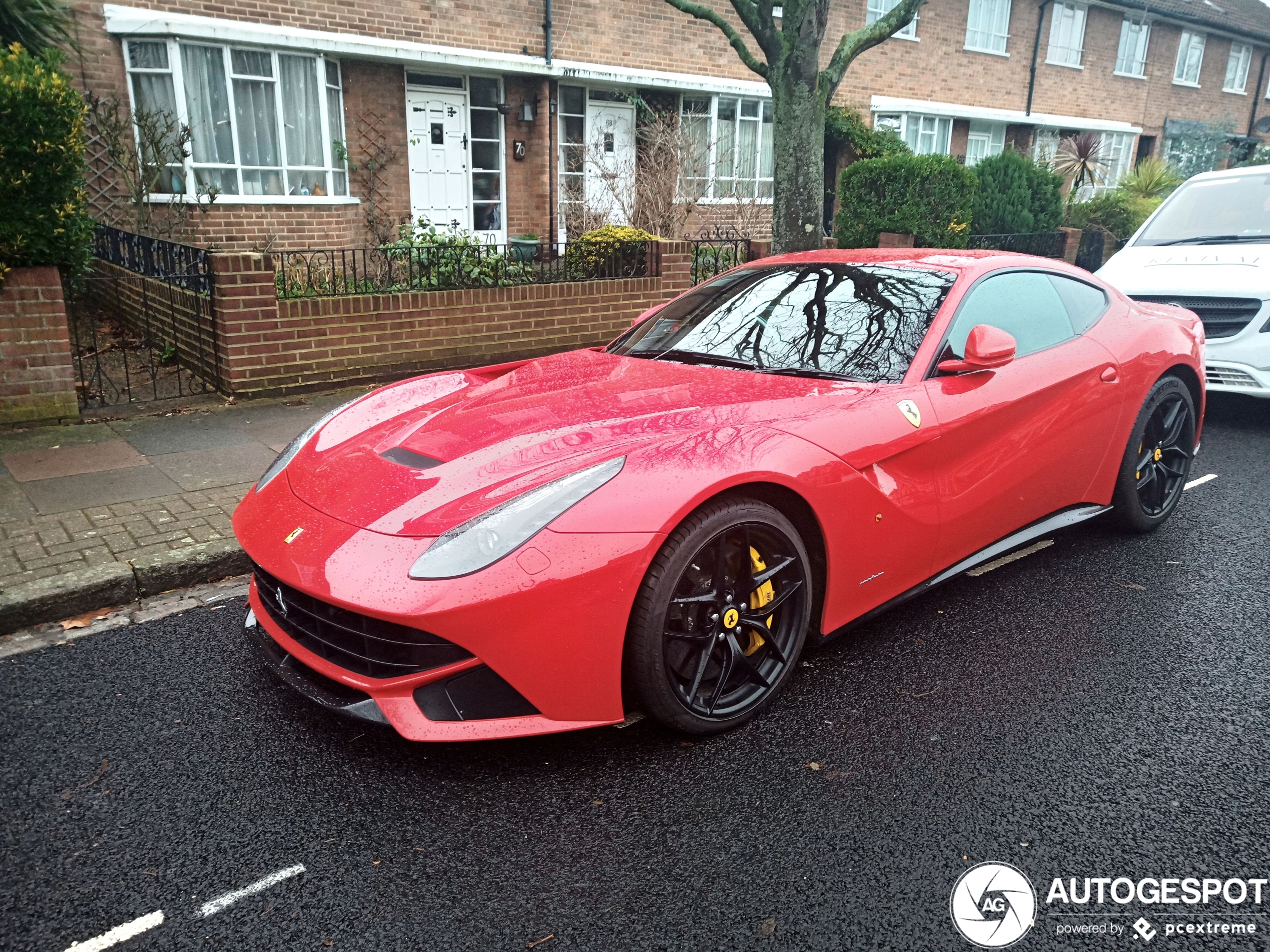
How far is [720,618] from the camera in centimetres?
273

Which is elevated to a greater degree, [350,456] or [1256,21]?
[1256,21]

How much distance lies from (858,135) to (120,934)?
64.2ft

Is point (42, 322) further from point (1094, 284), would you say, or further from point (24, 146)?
point (1094, 284)

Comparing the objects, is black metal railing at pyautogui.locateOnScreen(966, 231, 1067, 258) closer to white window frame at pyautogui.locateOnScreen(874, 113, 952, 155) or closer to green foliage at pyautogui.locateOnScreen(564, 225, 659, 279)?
white window frame at pyautogui.locateOnScreen(874, 113, 952, 155)

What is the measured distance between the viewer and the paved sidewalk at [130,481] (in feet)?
13.6

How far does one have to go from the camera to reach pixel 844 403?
3109 millimetres

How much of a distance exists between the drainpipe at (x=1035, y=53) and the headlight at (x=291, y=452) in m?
24.2

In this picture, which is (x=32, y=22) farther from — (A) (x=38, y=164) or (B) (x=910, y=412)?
(B) (x=910, y=412)

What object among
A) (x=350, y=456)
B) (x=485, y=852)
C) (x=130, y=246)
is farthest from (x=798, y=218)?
(x=485, y=852)

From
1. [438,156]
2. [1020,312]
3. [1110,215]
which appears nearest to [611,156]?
[438,156]

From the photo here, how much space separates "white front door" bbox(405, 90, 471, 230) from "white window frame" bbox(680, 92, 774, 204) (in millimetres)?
4159

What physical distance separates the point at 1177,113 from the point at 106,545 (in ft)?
105

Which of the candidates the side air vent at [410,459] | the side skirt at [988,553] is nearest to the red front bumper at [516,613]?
the side air vent at [410,459]

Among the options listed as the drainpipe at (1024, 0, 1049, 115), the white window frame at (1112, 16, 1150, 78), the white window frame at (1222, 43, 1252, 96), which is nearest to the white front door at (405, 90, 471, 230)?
the drainpipe at (1024, 0, 1049, 115)
